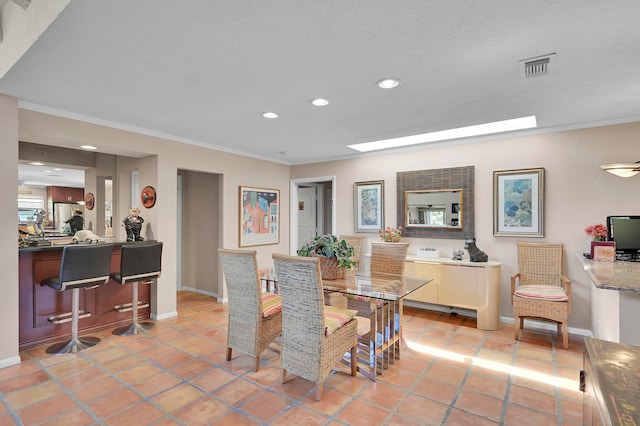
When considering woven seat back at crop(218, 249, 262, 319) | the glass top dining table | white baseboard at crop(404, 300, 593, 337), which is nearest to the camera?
the glass top dining table

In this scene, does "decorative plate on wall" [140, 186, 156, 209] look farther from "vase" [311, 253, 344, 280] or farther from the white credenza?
the white credenza

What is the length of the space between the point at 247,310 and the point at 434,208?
3.06 metres

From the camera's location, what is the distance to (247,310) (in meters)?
2.76

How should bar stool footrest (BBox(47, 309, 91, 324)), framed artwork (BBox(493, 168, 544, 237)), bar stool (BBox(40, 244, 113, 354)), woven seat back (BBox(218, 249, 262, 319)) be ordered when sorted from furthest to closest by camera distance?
framed artwork (BBox(493, 168, 544, 237)) < bar stool footrest (BBox(47, 309, 91, 324)) < bar stool (BBox(40, 244, 113, 354)) < woven seat back (BBox(218, 249, 262, 319))

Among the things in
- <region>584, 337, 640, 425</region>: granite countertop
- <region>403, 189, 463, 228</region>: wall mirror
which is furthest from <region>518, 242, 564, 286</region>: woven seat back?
<region>584, 337, 640, 425</region>: granite countertop

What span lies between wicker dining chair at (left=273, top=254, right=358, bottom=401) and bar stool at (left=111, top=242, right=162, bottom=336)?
2028mm

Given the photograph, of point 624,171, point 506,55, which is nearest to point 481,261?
point 624,171

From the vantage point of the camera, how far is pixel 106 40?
1877mm

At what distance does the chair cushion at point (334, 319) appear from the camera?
2.38 meters

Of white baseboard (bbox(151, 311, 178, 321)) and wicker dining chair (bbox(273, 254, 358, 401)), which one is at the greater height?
wicker dining chair (bbox(273, 254, 358, 401))

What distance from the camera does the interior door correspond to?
684cm

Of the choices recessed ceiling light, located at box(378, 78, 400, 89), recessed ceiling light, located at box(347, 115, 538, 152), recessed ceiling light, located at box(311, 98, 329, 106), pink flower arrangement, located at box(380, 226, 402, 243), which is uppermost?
recessed ceiling light, located at box(347, 115, 538, 152)

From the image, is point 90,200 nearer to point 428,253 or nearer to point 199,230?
point 199,230

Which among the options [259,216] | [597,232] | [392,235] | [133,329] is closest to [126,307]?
[133,329]
